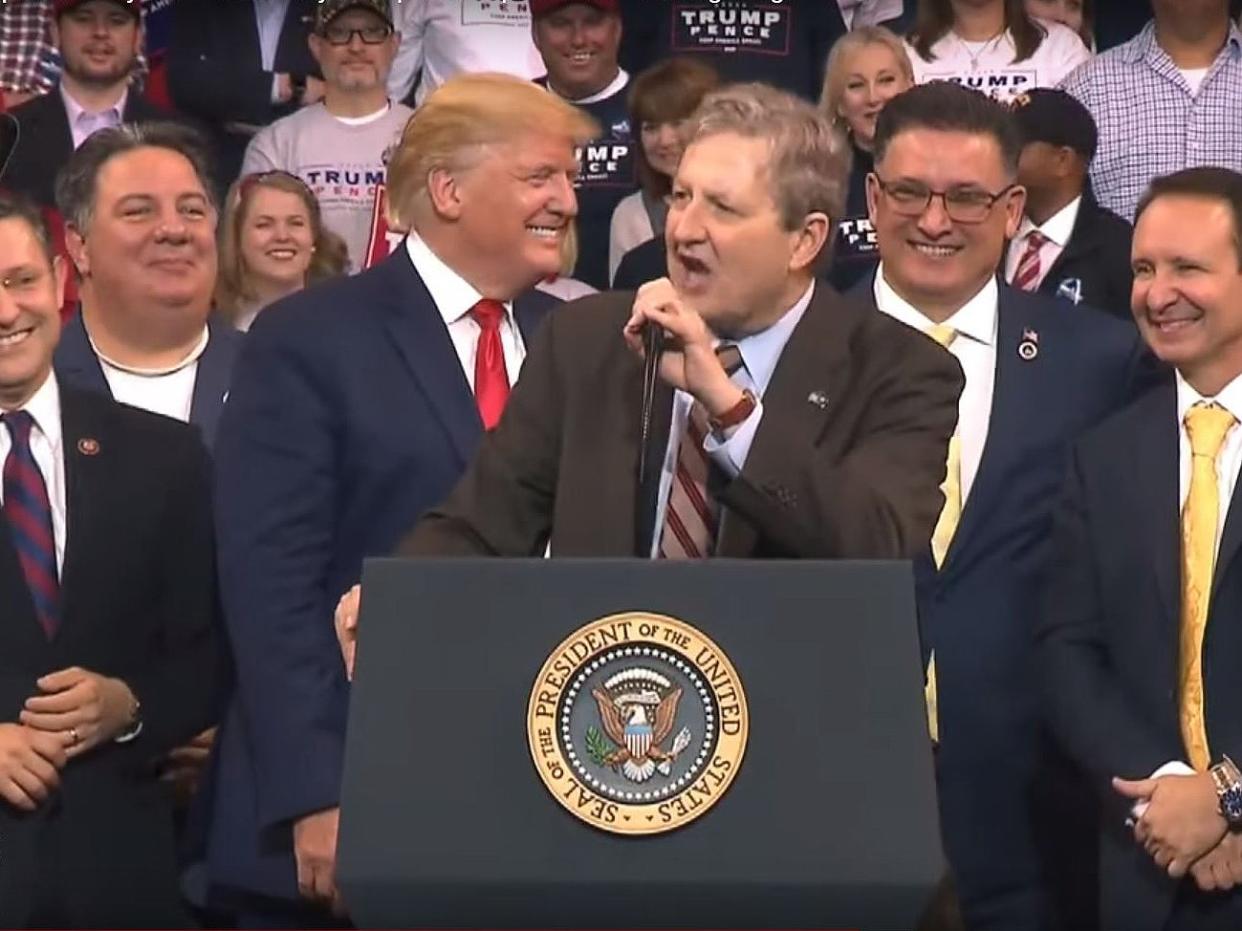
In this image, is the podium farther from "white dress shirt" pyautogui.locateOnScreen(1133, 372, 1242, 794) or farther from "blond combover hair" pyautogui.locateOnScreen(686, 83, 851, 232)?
"white dress shirt" pyautogui.locateOnScreen(1133, 372, 1242, 794)

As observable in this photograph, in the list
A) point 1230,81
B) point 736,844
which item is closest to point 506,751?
point 736,844

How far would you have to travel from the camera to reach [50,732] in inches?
142

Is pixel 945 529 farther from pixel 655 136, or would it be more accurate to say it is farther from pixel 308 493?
pixel 655 136

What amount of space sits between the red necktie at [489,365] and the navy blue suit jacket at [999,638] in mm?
756

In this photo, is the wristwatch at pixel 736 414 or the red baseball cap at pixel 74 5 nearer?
the wristwatch at pixel 736 414

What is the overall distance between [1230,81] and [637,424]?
329cm

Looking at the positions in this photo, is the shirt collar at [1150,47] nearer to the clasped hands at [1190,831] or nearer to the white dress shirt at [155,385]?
the white dress shirt at [155,385]

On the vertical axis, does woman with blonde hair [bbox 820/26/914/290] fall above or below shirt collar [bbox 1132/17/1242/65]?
below

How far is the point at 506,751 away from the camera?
228 cm

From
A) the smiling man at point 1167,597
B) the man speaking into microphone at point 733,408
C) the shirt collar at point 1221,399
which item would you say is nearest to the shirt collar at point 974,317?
the smiling man at point 1167,597

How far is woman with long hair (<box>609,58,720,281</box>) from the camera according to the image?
5.69 m

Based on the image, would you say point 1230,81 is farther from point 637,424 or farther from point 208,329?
point 637,424

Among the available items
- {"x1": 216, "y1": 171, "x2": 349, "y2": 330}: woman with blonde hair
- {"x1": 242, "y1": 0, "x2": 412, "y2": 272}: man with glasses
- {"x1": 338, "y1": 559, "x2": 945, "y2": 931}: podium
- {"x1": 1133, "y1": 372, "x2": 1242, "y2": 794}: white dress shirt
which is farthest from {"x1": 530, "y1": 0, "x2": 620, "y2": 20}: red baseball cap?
{"x1": 338, "y1": 559, "x2": 945, "y2": 931}: podium

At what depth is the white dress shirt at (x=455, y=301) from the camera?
145 inches
